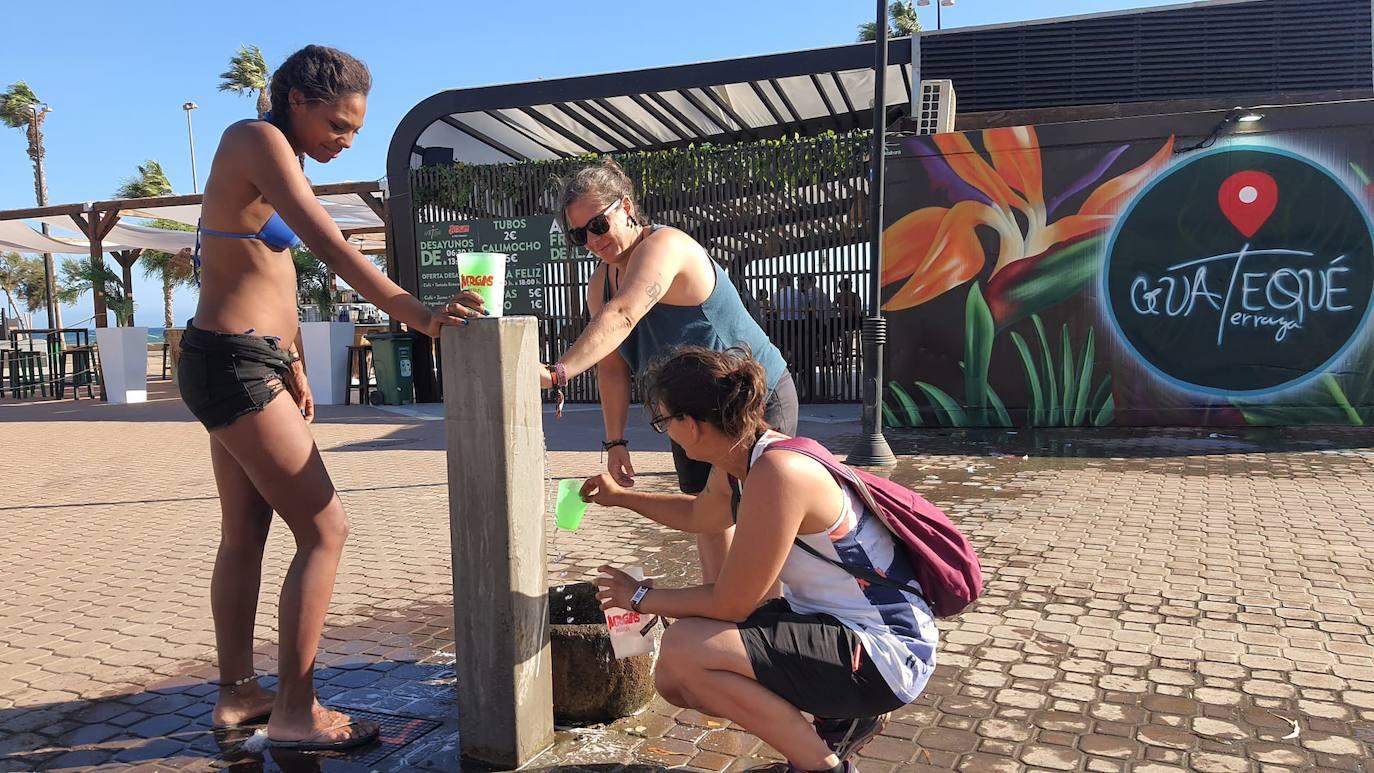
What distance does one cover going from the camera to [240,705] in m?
3.09

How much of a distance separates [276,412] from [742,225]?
9860mm

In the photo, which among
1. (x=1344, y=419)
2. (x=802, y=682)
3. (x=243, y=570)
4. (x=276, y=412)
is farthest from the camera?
(x=1344, y=419)

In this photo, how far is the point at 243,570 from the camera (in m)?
3.03

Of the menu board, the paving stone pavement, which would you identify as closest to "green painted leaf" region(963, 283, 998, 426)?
the paving stone pavement

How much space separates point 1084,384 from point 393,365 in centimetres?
925

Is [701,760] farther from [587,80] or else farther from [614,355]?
[587,80]

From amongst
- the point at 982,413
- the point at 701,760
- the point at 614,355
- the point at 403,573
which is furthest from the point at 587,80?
the point at 701,760

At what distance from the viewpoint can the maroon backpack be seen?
2.35 meters

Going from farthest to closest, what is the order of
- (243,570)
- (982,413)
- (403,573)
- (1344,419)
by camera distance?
(982,413) < (1344,419) < (403,573) < (243,570)

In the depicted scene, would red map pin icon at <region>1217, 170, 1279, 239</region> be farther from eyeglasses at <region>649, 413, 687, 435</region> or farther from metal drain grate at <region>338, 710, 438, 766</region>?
metal drain grate at <region>338, 710, 438, 766</region>

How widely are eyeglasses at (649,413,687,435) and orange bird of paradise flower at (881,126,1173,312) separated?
7.53m

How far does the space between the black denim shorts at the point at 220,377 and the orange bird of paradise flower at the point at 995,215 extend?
25.4 ft

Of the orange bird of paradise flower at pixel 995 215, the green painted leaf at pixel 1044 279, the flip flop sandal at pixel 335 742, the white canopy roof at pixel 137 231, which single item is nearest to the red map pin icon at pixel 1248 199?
the orange bird of paradise flower at pixel 995 215

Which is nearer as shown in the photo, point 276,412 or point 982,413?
point 276,412
